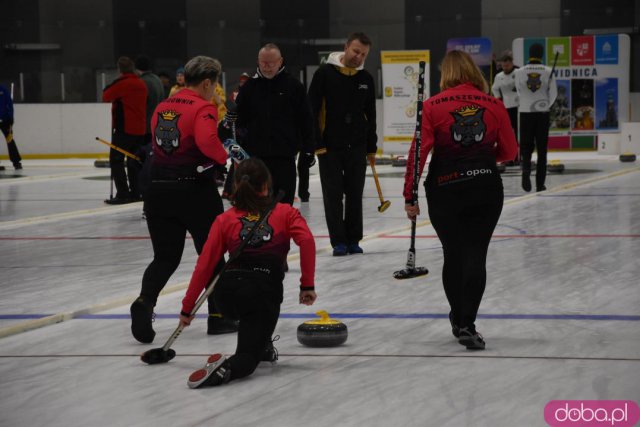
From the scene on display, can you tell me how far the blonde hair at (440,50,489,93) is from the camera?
5664 mm

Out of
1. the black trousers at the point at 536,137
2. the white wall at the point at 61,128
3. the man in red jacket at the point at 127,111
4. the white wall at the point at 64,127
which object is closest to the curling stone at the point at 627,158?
the white wall at the point at 64,127

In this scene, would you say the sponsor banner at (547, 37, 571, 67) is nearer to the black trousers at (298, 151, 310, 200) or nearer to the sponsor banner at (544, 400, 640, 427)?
the black trousers at (298, 151, 310, 200)

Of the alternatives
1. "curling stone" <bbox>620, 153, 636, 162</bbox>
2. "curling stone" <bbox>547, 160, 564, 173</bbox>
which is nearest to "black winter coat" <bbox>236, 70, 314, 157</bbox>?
"curling stone" <bbox>547, 160, 564, 173</bbox>

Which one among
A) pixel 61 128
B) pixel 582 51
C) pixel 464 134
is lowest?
pixel 61 128

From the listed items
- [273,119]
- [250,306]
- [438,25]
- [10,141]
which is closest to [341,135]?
[273,119]

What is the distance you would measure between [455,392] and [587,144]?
66.0ft

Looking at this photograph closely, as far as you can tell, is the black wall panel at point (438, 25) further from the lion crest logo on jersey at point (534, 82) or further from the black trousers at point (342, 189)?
the black trousers at point (342, 189)

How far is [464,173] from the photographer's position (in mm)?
5547

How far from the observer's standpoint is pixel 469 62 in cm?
570

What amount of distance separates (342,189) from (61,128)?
637 inches

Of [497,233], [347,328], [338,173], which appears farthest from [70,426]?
[497,233]

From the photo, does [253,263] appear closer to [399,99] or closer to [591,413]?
[591,413]

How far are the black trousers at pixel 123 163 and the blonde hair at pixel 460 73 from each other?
7.97m

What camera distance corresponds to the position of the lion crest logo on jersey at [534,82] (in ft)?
45.3
